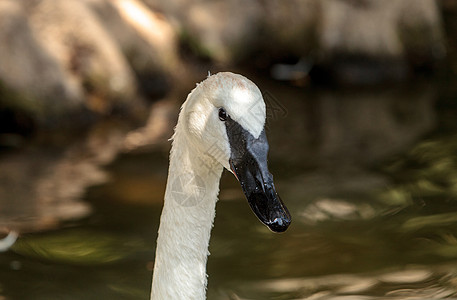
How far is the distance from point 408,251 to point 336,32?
5.32 metres

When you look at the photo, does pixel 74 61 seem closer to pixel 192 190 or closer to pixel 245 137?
pixel 192 190

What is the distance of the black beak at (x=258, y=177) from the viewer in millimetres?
2766

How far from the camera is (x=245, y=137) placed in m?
2.78

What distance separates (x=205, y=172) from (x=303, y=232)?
2.72 meters

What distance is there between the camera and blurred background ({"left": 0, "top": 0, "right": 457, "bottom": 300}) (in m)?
5.16

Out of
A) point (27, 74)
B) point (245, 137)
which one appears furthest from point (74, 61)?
point (245, 137)

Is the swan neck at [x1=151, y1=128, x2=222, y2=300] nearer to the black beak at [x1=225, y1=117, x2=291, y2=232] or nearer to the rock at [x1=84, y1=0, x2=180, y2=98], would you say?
the black beak at [x1=225, y1=117, x2=291, y2=232]

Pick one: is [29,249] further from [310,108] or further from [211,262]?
[310,108]

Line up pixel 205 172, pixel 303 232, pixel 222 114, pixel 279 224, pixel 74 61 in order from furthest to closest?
pixel 74 61 < pixel 303 232 < pixel 205 172 < pixel 222 114 < pixel 279 224

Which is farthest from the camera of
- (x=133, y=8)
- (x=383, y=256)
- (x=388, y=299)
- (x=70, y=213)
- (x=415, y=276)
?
(x=133, y=8)

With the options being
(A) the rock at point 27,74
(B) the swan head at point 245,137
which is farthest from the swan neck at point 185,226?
(A) the rock at point 27,74

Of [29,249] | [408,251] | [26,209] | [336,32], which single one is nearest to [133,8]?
[336,32]

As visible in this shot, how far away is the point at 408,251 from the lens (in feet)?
17.7

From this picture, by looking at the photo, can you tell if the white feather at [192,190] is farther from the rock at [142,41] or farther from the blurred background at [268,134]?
the rock at [142,41]
